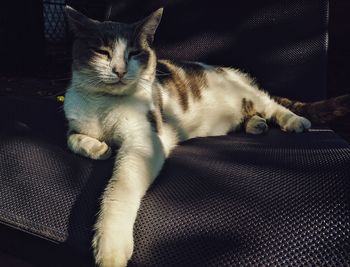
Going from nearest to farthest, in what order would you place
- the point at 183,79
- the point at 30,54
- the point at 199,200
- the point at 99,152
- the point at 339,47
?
the point at 199,200
the point at 99,152
the point at 183,79
the point at 339,47
the point at 30,54

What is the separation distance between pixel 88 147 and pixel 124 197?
35cm

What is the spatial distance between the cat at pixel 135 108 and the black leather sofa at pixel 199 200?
45 millimetres

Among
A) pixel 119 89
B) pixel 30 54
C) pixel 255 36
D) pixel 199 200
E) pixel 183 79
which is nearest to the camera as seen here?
pixel 199 200

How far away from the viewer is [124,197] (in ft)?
3.12

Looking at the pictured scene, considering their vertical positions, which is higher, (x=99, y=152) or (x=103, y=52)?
(x=103, y=52)

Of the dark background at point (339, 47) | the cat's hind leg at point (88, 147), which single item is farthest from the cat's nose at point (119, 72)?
the dark background at point (339, 47)

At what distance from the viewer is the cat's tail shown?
168 cm

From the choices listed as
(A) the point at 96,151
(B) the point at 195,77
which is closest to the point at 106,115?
(A) the point at 96,151

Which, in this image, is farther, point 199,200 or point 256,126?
point 256,126

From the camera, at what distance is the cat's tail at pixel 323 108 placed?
5.52ft

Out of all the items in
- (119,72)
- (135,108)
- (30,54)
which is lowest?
(30,54)

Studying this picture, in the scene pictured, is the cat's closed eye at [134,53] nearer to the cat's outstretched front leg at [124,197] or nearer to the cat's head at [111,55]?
the cat's head at [111,55]

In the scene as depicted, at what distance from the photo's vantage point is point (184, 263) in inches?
31.3

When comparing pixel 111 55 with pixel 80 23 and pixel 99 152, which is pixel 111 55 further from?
pixel 99 152
